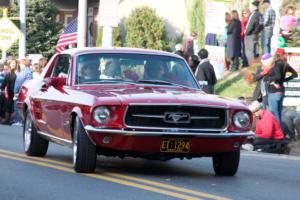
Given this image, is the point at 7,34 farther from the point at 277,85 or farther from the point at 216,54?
the point at 277,85

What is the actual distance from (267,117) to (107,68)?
626 centimetres

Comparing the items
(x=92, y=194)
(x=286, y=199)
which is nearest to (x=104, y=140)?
(x=92, y=194)

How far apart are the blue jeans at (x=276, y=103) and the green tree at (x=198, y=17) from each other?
50.1 feet

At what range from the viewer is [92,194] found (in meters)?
10.1

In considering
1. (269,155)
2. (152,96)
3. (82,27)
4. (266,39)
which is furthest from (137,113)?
(82,27)

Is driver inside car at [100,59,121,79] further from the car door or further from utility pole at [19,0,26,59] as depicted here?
utility pole at [19,0,26,59]

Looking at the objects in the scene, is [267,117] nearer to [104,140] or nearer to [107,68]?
[107,68]

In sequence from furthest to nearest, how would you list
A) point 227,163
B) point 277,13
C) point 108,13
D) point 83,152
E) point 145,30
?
point 145,30 < point 277,13 < point 108,13 < point 227,163 < point 83,152

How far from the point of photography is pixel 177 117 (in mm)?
11391

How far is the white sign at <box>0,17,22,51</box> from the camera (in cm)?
3509

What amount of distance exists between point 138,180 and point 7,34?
24638 millimetres

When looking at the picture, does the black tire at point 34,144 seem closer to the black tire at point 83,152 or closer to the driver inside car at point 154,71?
the driver inside car at point 154,71

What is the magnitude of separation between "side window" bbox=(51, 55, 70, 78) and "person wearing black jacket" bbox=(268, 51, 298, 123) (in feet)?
21.8

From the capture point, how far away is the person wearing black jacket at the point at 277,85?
64.8 ft
